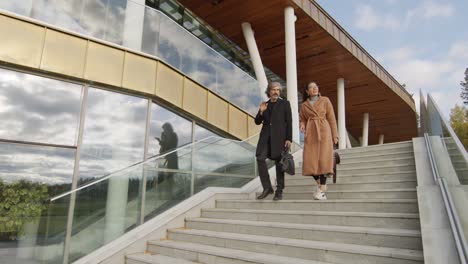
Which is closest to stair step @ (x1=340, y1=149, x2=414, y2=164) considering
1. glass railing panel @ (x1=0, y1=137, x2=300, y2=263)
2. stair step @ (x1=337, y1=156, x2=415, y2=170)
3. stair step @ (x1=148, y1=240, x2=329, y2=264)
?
stair step @ (x1=337, y1=156, x2=415, y2=170)

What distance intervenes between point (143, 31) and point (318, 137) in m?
4.94

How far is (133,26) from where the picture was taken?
24.5ft

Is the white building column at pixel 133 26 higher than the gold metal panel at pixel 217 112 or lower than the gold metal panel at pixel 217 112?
higher

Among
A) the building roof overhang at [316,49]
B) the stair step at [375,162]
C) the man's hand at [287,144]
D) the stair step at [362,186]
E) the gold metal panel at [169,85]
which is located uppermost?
the building roof overhang at [316,49]

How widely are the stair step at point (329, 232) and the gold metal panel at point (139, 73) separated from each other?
12.7ft

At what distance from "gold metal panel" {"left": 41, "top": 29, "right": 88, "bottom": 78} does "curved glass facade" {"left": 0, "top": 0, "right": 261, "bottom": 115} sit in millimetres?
264

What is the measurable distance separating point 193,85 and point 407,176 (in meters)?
5.40

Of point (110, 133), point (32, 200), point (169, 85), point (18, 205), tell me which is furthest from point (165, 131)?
point (18, 205)

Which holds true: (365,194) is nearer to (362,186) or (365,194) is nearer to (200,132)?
(362,186)

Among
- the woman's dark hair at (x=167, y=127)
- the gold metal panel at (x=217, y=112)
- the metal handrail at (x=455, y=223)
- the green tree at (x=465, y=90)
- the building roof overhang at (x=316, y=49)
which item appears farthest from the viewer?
the green tree at (x=465, y=90)

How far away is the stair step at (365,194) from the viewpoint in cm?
436

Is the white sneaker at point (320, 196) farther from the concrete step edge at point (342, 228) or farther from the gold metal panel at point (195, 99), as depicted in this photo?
the gold metal panel at point (195, 99)

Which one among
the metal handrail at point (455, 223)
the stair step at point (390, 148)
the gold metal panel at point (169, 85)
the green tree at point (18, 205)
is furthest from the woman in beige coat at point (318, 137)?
the green tree at point (18, 205)

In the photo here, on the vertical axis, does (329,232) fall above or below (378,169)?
below
